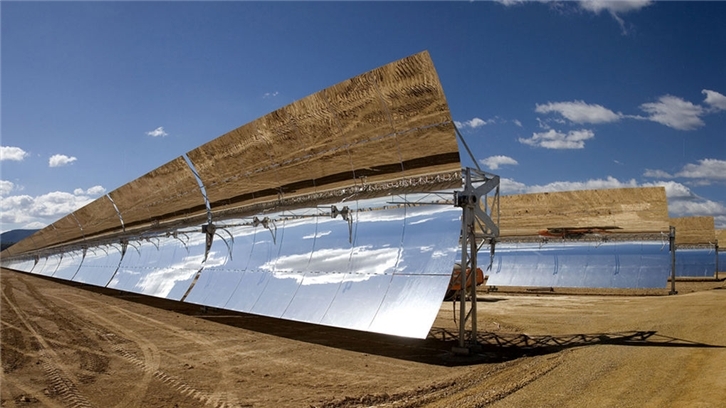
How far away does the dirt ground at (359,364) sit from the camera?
26.3 feet

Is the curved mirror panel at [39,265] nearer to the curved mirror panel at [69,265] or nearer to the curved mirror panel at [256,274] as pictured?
the curved mirror panel at [69,265]

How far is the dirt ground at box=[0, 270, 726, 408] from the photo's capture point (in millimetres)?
8031

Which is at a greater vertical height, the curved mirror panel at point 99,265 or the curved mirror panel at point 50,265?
the curved mirror panel at point 99,265

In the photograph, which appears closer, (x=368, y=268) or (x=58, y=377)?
(x=58, y=377)

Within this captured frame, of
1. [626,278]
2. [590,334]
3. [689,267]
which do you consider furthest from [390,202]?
[689,267]

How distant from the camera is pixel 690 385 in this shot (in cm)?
782

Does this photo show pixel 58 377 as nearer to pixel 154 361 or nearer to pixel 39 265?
pixel 154 361

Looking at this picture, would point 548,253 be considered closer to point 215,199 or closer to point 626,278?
point 626,278

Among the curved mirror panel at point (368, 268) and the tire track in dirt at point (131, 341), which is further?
the curved mirror panel at point (368, 268)

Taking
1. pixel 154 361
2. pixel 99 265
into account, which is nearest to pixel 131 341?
pixel 154 361

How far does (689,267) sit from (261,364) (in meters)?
42.8

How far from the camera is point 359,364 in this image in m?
10.7

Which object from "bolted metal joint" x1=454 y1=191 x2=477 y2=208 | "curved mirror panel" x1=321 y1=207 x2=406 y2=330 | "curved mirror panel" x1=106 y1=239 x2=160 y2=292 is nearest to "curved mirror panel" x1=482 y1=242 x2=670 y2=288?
"curved mirror panel" x1=106 y1=239 x2=160 y2=292

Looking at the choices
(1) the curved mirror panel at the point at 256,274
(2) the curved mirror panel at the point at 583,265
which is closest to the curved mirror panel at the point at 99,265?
(1) the curved mirror panel at the point at 256,274
